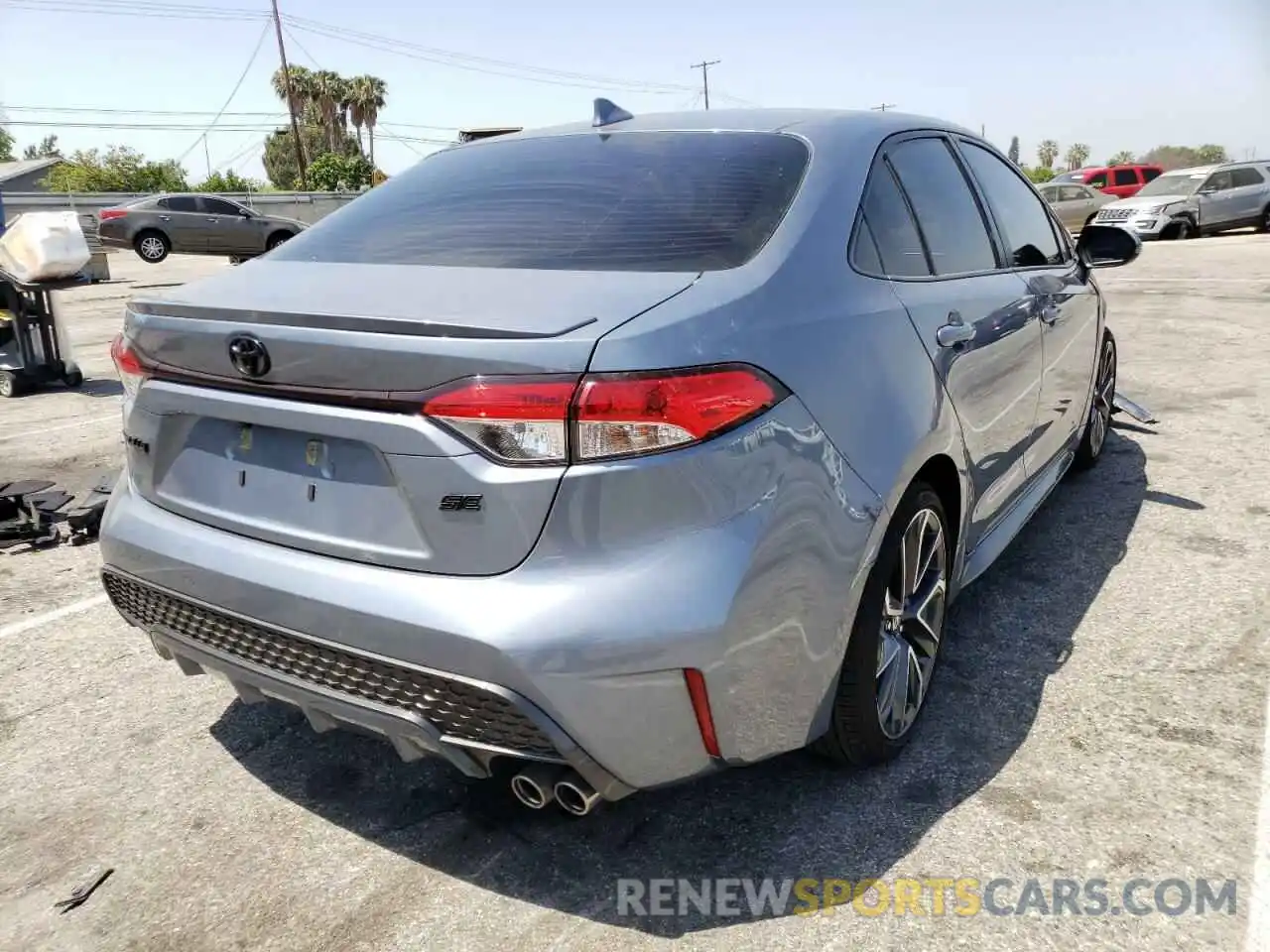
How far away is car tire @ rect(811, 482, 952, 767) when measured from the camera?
239 centimetres

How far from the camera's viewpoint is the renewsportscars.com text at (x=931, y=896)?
2.16 metres

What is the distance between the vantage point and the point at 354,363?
6.40 feet

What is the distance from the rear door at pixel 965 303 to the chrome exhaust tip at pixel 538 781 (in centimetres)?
145

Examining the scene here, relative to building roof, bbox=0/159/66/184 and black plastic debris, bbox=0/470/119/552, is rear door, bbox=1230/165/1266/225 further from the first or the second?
building roof, bbox=0/159/66/184

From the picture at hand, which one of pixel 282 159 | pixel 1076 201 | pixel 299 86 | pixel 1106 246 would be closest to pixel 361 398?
pixel 1106 246

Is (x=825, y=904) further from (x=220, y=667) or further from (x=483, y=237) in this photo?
(x=483, y=237)

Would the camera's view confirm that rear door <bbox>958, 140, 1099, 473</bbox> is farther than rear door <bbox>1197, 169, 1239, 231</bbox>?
No

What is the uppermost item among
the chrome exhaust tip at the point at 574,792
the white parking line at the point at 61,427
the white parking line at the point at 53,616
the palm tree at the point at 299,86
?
the palm tree at the point at 299,86

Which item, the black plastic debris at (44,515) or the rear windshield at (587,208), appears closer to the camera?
the rear windshield at (587,208)

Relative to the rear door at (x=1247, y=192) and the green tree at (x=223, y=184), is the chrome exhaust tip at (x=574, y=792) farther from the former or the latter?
the green tree at (x=223, y=184)

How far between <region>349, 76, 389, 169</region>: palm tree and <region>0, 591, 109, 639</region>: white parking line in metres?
61.8

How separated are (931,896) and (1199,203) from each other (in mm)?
23264

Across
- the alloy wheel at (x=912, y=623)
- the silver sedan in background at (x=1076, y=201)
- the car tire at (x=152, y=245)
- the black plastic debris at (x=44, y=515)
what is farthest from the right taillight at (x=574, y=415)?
the car tire at (x=152, y=245)

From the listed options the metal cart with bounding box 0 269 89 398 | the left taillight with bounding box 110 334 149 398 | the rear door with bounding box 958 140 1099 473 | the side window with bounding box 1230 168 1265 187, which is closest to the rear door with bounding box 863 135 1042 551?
the rear door with bounding box 958 140 1099 473
